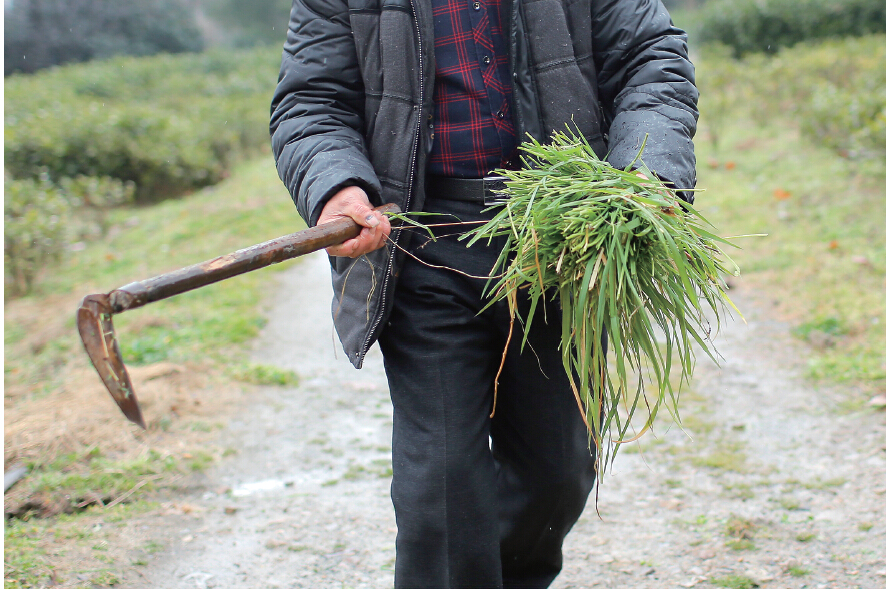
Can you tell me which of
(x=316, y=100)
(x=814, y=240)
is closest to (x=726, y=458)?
(x=316, y=100)

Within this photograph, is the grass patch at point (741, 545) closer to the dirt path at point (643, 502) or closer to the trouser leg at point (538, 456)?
the dirt path at point (643, 502)

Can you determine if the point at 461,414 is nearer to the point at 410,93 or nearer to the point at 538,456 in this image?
the point at 538,456

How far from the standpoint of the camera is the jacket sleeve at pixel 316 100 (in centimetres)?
192

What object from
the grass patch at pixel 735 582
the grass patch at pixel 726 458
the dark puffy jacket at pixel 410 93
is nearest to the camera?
the dark puffy jacket at pixel 410 93

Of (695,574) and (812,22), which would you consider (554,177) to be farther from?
(812,22)

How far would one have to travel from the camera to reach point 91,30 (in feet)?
87.6

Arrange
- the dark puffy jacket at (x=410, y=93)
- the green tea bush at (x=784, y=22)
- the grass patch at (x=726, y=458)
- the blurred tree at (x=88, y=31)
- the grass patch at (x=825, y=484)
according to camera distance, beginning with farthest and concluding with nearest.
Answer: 1. the blurred tree at (x=88, y=31)
2. the green tea bush at (x=784, y=22)
3. the grass patch at (x=726, y=458)
4. the grass patch at (x=825, y=484)
5. the dark puffy jacket at (x=410, y=93)

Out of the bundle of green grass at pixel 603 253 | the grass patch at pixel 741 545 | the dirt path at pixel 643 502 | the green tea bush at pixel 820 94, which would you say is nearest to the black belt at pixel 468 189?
the bundle of green grass at pixel 603 253

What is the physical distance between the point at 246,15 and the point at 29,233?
146 ft

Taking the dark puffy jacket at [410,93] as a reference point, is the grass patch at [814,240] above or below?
below

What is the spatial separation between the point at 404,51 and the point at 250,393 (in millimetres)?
2553

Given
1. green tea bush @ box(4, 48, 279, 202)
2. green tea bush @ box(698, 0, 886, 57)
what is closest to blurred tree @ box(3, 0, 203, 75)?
green tea bush @ box(4, 48, 279, 202)

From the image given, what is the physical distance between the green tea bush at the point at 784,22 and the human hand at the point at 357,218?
1635 centimetres

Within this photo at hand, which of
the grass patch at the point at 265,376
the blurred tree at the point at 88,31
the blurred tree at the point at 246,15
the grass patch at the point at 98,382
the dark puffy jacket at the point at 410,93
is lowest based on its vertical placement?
the grass patch at the point at 265,376
